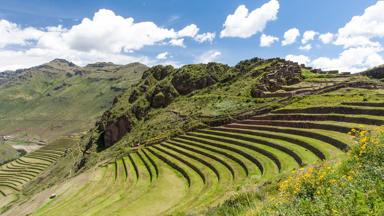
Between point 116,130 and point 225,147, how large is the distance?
60829 millimetres

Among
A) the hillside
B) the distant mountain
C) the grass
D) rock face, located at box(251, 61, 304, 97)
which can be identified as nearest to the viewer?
the grass

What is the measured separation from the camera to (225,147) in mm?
39312

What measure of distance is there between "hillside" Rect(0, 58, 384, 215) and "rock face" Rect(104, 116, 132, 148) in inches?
184

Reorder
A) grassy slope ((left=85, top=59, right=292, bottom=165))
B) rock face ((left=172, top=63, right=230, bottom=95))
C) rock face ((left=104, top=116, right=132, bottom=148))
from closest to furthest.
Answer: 1. grassy slope ((left=85, top=59, right=292, bottom=165))
2. rock face ((left=104, top=116, right=132, bottom=148))
3. rock face ((left=172, top=63, right=230, bottom=95))

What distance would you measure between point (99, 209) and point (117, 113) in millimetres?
71493

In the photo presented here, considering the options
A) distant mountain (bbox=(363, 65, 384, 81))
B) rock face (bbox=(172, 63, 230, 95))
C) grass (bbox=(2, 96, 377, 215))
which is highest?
rock face (bbox=(172, 63, 230, 95))

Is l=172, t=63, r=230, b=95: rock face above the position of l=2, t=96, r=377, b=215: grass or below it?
above

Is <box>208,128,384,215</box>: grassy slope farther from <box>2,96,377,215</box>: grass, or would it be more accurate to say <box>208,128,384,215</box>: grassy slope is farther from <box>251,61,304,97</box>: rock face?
<box>251,61,304,97</box>: rock face

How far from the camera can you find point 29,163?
123125mm

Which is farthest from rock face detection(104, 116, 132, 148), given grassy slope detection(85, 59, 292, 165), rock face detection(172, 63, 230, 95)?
rock face detection(172, 63, 230, 95)

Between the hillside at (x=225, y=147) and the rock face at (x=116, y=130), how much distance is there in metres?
4.67

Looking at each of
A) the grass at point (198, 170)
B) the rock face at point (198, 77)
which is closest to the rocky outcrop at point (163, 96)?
the rock face at point (198, 77)

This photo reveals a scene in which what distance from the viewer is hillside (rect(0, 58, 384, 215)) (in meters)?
A: 26.0

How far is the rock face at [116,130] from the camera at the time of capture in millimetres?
92938
